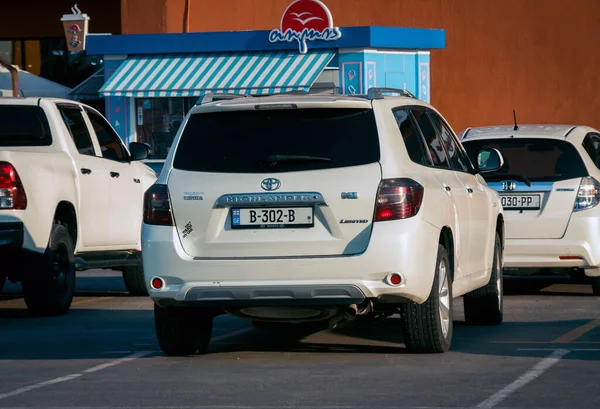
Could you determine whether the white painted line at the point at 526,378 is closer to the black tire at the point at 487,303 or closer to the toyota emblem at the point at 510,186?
the black tire at the point at 487,303

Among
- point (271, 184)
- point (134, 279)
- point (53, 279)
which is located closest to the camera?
point (271, 184)

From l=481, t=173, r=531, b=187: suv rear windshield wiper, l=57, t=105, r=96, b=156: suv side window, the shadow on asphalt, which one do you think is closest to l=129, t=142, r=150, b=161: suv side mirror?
l=57, t=105, r=96, b=156: suv side window

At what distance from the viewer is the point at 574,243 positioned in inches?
551

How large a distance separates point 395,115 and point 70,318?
4.48 metres

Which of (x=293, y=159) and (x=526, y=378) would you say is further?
(x=293, y=159)

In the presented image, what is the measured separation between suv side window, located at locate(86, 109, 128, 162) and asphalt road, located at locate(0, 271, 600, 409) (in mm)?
2263

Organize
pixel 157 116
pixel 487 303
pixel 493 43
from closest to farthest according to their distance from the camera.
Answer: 1. pixel 487 303
2. pixel 157 116
3. pixel 493 43

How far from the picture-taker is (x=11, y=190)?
12867 millimetres

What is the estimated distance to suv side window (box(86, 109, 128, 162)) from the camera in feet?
49.3

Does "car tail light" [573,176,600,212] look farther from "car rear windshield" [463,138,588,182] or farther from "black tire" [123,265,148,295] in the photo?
"black tire" [123,265,148,295]

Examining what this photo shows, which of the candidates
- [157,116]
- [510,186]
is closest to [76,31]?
[157,116]

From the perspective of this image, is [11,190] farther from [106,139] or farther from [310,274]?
[310,274]

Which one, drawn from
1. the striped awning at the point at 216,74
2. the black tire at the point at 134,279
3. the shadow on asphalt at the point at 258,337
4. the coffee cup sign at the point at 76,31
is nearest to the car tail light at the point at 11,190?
the shadow on asphalt at the point at 258,337

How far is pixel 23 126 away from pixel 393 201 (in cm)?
592
